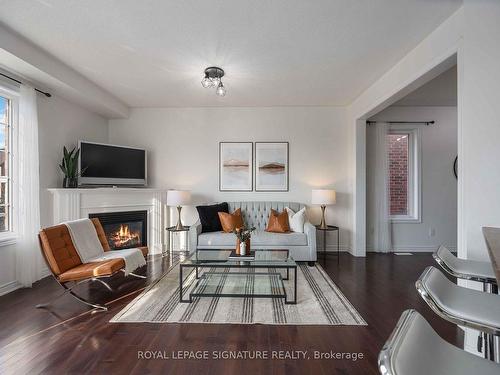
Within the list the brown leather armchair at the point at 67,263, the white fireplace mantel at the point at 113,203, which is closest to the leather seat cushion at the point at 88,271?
the brown leather armchair at the point at 67,263

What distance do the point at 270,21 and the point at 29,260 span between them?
3.76m

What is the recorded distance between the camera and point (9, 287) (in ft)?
9.22

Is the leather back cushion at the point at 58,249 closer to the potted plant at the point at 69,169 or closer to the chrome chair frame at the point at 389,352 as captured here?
the potted plant at the point at 69,169

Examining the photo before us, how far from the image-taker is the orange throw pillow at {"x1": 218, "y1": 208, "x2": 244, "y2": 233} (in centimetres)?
399

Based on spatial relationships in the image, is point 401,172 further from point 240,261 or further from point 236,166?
point 240,261

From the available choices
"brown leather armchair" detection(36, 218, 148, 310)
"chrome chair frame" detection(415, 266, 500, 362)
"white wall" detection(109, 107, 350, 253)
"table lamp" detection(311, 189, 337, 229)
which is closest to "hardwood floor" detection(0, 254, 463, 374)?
"brown leather armchair" detection(36, 218, 148, 310)

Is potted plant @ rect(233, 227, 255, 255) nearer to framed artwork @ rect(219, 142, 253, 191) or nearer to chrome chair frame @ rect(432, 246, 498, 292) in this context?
framed artwork @ rect(219, 142, 253, 191)

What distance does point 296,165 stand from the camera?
4.59 metres

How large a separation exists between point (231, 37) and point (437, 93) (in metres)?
3.58

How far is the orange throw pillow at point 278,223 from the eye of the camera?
157 inches

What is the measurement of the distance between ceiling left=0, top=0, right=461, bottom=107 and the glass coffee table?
7.52ft

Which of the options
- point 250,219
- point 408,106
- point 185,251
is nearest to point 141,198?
point 185,251

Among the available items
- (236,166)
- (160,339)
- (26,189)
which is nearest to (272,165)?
(236,166)

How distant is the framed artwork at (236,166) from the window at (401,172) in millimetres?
2688
